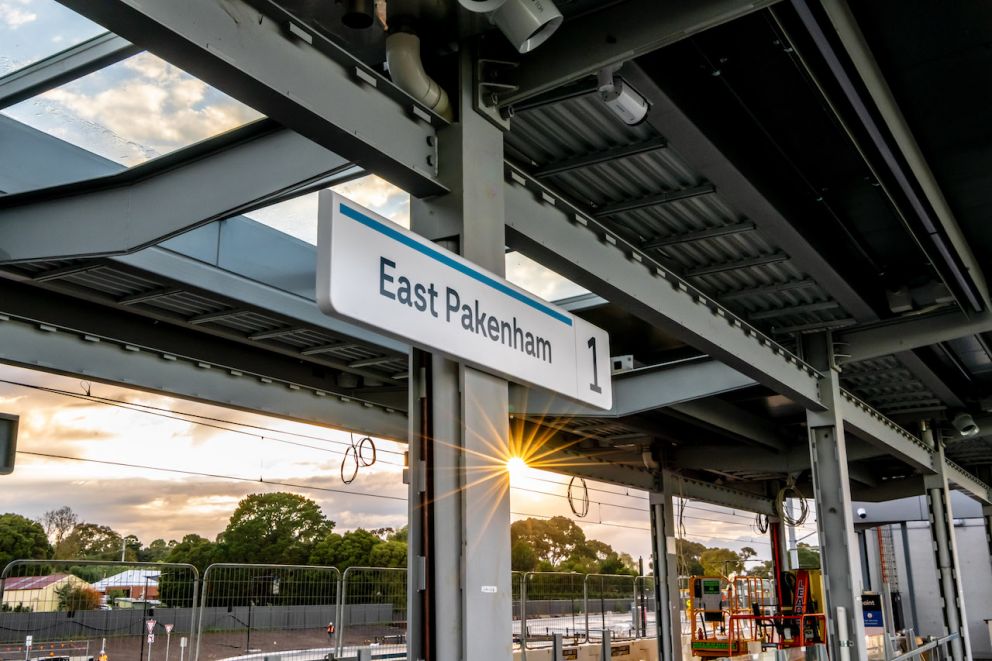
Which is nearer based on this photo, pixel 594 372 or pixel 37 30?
pixel 594 372

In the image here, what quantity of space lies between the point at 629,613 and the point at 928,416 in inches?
356

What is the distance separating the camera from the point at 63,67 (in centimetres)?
724

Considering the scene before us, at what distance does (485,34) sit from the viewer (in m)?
5.45

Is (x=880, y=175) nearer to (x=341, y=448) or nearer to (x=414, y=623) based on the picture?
(x=414, y=623)

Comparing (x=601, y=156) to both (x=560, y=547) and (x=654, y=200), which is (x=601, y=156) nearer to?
(x=654, y=200)

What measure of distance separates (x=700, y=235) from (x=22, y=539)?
27.0m

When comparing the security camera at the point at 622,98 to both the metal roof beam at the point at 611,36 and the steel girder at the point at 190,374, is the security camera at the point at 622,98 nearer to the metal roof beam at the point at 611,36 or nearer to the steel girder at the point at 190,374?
the metal roof beam at the point at 611,36

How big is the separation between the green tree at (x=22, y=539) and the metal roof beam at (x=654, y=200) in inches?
1015

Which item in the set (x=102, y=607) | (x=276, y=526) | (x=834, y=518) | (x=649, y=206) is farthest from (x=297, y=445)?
(x=276, y=526)

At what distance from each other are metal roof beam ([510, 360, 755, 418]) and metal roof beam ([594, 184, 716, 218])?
3982 millimetres

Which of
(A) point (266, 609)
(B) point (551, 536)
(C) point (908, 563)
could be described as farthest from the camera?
(B) point (551, 536)

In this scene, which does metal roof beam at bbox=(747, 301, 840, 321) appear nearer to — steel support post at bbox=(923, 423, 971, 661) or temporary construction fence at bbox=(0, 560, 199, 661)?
steel support post at bbox=(923, 423, 971, 661)

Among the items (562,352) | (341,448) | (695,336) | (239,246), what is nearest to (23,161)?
(239,246)

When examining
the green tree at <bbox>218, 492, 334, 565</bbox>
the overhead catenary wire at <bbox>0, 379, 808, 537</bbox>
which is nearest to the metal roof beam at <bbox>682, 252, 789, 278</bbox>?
the overhead catenary wire at <bbox>0, 379, 808, 537</bbox>
